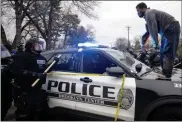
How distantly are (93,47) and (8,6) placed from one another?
71.5 feet

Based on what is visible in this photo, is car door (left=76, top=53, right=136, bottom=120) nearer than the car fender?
No

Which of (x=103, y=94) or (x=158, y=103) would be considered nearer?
(x=158, y=103)

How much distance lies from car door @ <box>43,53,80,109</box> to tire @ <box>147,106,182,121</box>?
1380 millimetres

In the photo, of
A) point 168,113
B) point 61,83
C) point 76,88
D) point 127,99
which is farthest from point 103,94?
point 168,113

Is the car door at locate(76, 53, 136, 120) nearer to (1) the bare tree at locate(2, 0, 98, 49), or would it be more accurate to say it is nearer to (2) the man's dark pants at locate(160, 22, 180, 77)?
(2) the man's dark pants at locate(160, 22, 180, 77)

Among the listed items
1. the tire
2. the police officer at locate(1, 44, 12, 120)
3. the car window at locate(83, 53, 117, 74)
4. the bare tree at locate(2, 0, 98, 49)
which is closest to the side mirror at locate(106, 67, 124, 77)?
the car window at locate(83, 53, 117, 74)

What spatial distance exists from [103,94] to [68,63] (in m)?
1.04

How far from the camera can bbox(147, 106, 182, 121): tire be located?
13.3 feet

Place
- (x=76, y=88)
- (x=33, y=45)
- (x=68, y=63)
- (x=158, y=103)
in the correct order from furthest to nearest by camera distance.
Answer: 1. (x=68, y=63)
2. (x=33, y=45)
3. (x=76, y=88)
4. (x=158, y=103)

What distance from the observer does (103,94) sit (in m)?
4.43

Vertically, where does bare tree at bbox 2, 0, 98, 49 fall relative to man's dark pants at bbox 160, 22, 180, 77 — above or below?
above

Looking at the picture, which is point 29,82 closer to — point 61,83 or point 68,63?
point 61,83

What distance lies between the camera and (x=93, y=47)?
512 centimetres

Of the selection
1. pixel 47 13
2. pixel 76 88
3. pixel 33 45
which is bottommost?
pixel 76 88
